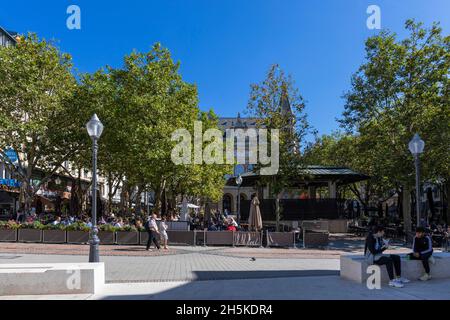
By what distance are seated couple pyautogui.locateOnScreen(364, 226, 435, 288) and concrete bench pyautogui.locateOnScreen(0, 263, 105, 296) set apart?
239 inches

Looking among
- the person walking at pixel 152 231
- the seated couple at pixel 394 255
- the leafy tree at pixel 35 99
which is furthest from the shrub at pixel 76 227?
the seated couple at pixel 394 255

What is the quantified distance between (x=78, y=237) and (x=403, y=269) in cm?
1526

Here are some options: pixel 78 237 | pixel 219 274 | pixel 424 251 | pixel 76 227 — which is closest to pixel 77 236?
pixel 78 237

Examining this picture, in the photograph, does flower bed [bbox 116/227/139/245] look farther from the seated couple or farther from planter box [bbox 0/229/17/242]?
the seated couple

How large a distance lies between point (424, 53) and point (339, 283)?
63.2ft

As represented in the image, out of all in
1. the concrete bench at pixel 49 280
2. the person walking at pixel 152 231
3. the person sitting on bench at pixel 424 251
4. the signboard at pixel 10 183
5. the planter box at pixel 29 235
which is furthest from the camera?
the signboard at pixel 10 183

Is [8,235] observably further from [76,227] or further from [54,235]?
[76,227]

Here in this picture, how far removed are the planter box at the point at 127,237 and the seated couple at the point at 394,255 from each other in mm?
12628

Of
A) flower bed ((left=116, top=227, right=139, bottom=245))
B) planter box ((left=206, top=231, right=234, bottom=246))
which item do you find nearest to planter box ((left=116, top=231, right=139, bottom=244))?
flower bed ((left=116, top=227, right=139, bottom=245))

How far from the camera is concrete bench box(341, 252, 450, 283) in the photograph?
9.72m

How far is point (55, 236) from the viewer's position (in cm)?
2052

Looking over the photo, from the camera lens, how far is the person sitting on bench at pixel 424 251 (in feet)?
33.0

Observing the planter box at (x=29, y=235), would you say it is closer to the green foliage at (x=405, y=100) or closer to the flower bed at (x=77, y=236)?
the flower bed at (x=77, y=236)
